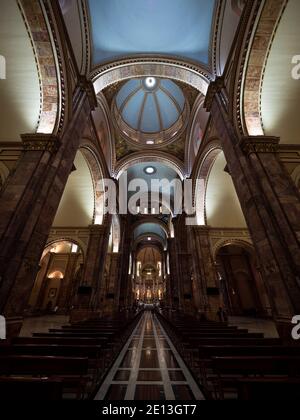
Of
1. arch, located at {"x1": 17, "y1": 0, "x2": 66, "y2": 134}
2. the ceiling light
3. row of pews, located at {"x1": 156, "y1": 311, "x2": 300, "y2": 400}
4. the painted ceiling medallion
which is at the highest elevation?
the ceiling light

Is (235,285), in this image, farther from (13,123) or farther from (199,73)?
(13,123)

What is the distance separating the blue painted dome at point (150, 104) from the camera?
1602cm

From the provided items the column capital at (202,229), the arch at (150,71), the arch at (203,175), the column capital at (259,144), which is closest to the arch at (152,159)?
the arch at (203,175)

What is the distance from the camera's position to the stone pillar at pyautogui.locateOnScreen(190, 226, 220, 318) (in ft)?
37.4

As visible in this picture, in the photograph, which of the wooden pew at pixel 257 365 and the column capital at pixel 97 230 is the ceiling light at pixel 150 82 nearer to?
the column capital at pixel 97 230

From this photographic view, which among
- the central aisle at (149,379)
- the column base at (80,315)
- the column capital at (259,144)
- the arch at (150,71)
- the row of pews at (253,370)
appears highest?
the arch at (150,71)

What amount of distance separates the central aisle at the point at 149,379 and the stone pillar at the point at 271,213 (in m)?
2.62

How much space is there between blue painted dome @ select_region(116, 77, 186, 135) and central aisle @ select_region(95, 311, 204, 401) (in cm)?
1634

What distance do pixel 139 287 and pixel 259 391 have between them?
162 feet

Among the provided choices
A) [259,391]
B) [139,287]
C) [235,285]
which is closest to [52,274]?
[235,285]

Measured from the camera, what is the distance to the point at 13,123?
23.3 ft

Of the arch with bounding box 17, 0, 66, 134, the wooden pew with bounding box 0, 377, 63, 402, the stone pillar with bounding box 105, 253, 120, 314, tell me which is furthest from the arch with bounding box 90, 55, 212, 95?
the stone pillar with bounding box 105, 253, 120, 314

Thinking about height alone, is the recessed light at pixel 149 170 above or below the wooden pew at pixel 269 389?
above

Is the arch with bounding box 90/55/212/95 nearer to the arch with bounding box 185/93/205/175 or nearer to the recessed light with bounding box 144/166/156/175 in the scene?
the arch with bounding box 185/93/205/175
